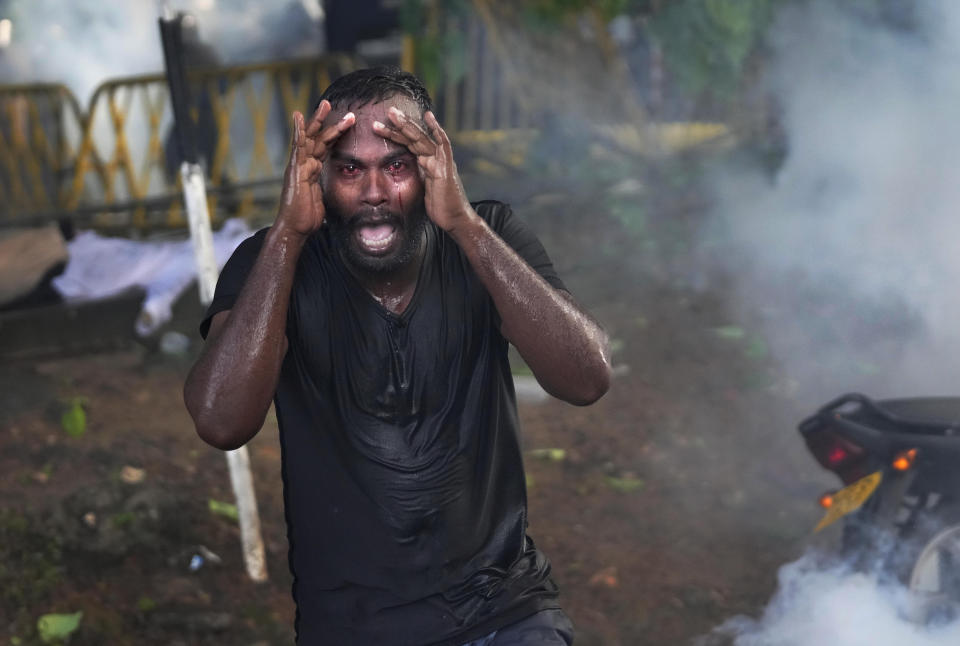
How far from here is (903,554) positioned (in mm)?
3688

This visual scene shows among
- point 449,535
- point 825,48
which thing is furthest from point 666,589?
point 825,48

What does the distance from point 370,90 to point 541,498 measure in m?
3.37

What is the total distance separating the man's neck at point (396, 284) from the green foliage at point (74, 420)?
149 inches

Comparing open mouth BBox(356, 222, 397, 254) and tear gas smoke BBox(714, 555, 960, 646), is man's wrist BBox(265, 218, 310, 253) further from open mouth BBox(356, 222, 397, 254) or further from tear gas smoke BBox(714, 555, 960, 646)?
tear gas smoke BBox(714, 555, 960, 646)

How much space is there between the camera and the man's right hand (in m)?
2.25

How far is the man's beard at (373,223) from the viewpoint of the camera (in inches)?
A: 92.1

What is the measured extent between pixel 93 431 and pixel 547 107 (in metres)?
5.28

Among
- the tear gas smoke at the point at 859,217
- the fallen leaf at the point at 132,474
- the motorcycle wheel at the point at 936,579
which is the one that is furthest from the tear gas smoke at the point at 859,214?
the fallen leaf at the point at 132,474

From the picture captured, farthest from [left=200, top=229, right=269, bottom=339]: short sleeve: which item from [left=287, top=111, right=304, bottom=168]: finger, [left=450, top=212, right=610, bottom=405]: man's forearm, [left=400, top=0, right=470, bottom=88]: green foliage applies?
[left=400, top=0, right=470, bottom=88]: green foliage

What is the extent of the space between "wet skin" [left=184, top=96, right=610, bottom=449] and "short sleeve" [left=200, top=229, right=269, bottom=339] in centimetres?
3

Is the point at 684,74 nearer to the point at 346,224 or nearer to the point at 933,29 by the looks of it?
the point at 933,29

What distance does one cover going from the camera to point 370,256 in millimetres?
2342

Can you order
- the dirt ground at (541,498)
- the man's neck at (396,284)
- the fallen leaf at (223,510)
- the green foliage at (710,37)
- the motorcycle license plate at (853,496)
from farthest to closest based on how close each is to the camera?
the green foliage at (710,37) → the fallen leaf at (223,510) → the dirt ground at (541,498) → the motorcycle license plate at (853,496) → the man's neck at (396,284)

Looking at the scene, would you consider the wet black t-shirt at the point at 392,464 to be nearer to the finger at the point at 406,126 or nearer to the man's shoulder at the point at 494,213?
the man's shoulder at the point at 494,213
